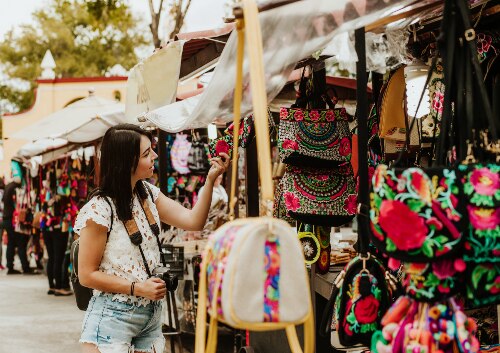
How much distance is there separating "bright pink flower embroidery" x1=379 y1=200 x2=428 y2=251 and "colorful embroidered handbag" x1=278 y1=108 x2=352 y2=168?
2.21 meters

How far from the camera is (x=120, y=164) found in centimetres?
371

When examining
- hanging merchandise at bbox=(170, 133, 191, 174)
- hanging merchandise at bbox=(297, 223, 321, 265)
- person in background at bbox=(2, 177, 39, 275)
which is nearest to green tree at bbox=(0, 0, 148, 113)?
person in background at bbox=(2, 177, 39, 275)

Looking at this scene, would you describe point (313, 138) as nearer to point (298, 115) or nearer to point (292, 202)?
point (298, 115)

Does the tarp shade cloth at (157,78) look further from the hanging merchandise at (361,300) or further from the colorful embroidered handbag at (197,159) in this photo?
the colorful embroidered handbag at (197,159)

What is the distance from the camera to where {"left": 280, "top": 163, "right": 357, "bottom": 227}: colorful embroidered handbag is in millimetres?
4348

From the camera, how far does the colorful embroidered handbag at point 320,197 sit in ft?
14.3

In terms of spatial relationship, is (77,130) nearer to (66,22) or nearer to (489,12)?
(489,12)

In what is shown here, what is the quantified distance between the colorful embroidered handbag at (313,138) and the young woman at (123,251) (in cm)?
72

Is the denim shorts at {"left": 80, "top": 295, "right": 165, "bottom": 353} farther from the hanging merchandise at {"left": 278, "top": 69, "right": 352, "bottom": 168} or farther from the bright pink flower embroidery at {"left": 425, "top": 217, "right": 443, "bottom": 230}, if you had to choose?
the bright pink flower embroidery at {"left": 425, "top": 217, "right": 443, "bottom": 230}

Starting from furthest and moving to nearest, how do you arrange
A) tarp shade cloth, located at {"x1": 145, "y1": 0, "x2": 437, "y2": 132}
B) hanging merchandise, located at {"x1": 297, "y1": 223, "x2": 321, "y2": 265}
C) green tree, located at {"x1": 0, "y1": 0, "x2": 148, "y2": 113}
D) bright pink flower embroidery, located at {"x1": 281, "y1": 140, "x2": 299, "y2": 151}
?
1. green tree, located at {"x1": 0, "y1": 0, "x2": 148, "y2": 113}
2. hanging merchandise, located at {"x1": 297, "y1": 223, "x2": 321, "y2": 265}
3. bright pink flower embroidery, located at {"x1": 281, "y1": 140, "x2": 299, "y2": 151}
4. tarp shade cloth, located at {"x1": 145, "y1": 0, "x2": 437, "y2": 132}

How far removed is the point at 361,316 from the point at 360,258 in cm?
22

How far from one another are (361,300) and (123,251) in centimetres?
155

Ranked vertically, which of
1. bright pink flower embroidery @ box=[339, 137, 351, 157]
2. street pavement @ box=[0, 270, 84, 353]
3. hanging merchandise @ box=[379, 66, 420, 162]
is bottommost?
street pavement @ box=[0, 270, 84, 353]

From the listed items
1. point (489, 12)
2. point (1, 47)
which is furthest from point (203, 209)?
point (1, 47)
